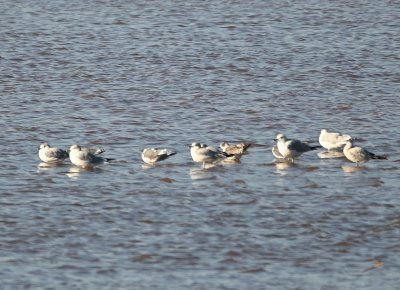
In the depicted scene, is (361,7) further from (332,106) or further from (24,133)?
(24,133)

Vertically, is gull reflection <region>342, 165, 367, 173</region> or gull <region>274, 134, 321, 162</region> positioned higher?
gull <region>274, 134, 321, 162</region>

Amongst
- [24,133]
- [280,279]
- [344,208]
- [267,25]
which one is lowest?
[280,279]

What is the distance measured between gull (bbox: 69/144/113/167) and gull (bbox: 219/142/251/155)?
71.8 inches

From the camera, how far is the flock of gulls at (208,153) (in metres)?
17.5

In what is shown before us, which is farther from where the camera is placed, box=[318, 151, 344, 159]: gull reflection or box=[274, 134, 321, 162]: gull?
box=[318, 151, 344, 159]: gull reflection

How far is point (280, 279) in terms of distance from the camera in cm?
1262

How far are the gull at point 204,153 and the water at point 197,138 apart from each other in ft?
0.65

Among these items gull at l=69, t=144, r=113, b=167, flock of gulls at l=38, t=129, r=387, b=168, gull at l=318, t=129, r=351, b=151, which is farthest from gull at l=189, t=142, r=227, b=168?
gull at l=318, t=129, r=351, b=151

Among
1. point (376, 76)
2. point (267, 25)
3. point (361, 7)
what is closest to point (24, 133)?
point (376, 76)

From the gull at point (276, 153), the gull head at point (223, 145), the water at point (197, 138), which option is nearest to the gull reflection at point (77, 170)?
the water at point (197, 138)

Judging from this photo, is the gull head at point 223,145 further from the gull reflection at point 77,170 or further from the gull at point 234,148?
→ the gull reflection at point 77,170

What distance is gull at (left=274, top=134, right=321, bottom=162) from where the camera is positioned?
17.7 metres

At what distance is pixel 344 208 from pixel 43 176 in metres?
4.43

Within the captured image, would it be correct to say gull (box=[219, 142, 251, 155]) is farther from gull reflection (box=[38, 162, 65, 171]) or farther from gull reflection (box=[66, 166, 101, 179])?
gull reflection (box=[38, 162, 65, 171])
